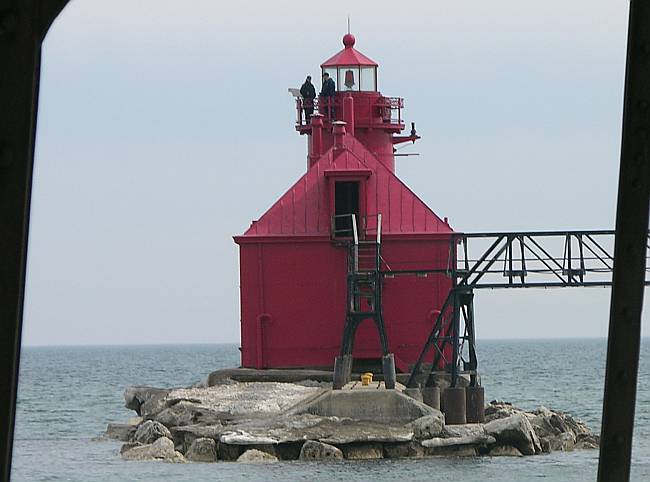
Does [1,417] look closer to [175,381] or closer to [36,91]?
[36,91]

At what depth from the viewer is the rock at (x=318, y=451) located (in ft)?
77.4

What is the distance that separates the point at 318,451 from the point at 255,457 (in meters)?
0.95

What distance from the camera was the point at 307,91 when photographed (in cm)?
3300

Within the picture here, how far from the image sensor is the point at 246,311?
28344mm

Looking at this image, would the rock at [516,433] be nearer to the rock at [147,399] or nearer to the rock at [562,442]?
the rock at [562,442]

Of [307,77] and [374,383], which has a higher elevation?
[307,77]

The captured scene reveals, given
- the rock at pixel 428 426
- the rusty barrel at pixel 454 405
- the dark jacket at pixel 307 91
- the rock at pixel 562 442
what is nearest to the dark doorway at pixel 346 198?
the dark jacket at pixel 307 91

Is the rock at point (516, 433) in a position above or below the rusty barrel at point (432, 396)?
below

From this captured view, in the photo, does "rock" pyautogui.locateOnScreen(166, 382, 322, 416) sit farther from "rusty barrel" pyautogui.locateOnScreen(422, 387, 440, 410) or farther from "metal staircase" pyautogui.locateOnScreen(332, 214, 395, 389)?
"rusty barrel" pyautogui.locateOnScreen(422, 387, 440, 410)

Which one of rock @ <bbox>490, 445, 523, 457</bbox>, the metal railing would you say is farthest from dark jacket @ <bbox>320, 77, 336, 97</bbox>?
rock @ <bbox>490, 445, 523, 457</bbox>

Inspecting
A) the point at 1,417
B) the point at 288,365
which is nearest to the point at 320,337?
the point at 288,365

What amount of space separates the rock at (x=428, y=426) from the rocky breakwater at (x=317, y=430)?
1 cm

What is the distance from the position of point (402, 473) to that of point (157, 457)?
4435 millimetres

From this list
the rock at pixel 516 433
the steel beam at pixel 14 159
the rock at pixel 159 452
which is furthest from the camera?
the rock at pixel 159 452
